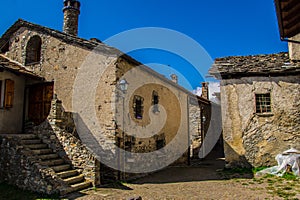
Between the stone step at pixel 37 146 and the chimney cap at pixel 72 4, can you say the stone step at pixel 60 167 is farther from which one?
the chimney cap at pixel 72 4

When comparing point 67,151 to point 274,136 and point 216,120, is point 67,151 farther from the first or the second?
point 216,120

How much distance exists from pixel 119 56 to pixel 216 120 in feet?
48.5

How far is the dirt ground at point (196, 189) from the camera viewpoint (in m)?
6.91

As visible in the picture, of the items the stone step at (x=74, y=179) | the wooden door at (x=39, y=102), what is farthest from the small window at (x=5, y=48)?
the stone step at (x=74, y=179)

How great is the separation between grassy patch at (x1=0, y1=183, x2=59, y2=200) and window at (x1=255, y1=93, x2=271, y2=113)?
8.98 m

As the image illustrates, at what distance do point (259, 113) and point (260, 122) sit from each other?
15.9 inches

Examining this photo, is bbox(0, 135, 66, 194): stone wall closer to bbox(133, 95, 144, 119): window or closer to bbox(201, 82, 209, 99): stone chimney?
bbox(133, 95, 144, 119): window

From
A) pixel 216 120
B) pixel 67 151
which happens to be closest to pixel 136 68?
pixel 67 151

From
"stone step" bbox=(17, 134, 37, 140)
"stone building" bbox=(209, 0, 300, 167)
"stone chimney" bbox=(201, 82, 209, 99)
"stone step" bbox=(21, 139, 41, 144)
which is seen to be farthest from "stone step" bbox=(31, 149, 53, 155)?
"stone chimney" bbox=(201, 82, 209, 99)

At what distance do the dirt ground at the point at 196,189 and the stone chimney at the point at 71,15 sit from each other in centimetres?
836

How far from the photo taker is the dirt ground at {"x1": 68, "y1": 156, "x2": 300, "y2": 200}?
22.7 feet

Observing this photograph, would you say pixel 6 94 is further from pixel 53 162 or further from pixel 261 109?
pixel 261 109

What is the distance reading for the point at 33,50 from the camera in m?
11.6

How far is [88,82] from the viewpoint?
966 centimetres
